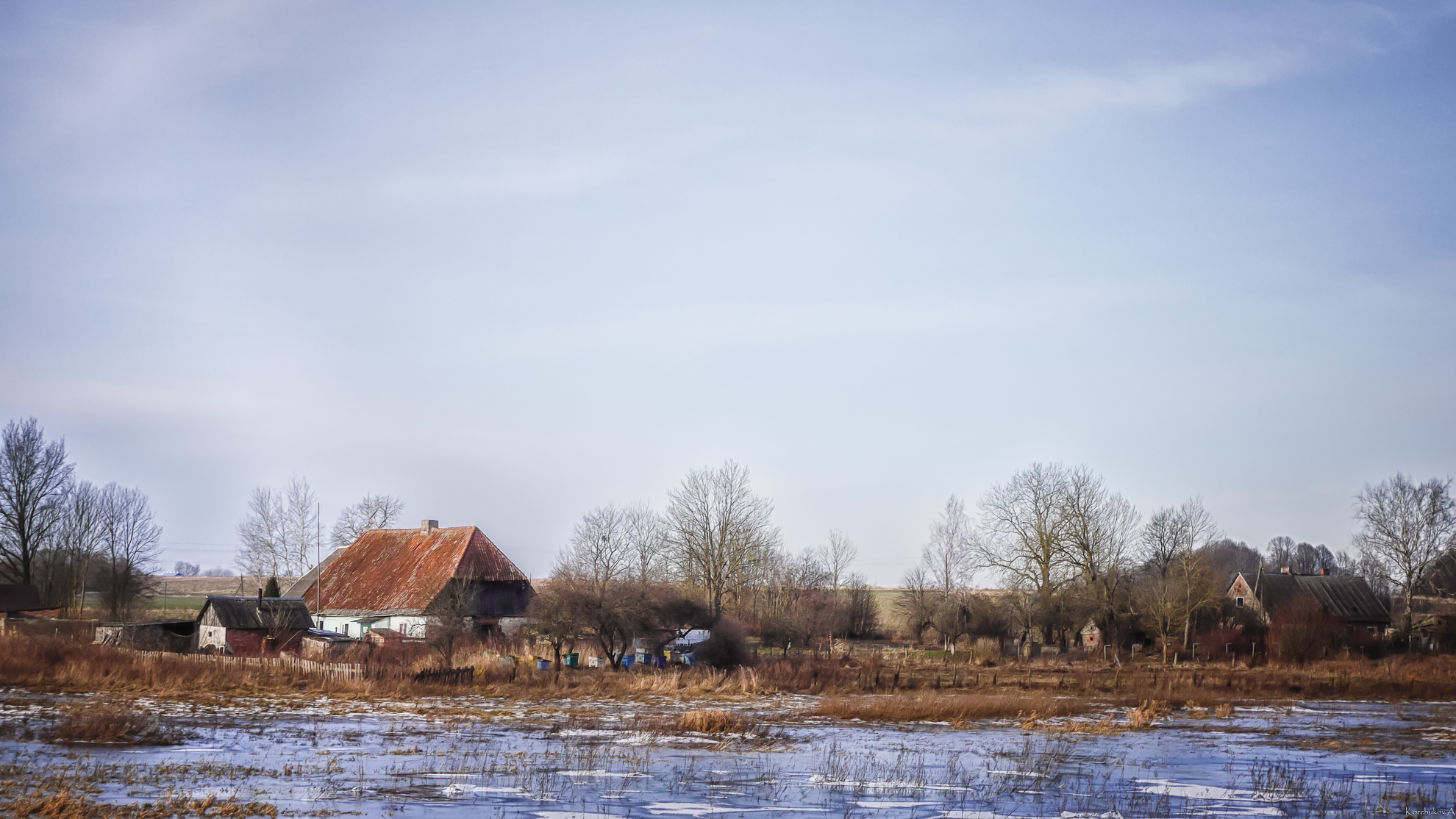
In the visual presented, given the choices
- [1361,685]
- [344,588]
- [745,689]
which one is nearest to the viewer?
[745,689]

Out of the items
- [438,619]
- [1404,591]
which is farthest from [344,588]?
A: [1404,591]

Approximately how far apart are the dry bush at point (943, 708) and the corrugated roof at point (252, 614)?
2425cm

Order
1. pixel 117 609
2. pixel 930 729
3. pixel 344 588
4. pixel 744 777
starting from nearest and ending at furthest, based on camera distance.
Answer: pixel 744 777 < pixel 930 729 < pixel 344 588 < pixel 117 609

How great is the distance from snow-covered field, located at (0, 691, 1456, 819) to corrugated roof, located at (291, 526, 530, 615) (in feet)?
75.2

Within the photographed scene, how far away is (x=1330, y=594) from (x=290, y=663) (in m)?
58.8

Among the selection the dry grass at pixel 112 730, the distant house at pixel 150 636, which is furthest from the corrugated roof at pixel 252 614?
the dry grass at pixel 112 730

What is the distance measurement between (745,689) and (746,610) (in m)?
29.2

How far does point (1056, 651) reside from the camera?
5612cm

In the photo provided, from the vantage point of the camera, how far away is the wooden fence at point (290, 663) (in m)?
31.6

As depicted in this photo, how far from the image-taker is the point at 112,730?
1970cm

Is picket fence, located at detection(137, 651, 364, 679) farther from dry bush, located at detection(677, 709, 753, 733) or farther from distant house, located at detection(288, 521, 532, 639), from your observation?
dry bush, located at detection(677, 709, 753, 733)

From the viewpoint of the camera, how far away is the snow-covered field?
1505 centimetres

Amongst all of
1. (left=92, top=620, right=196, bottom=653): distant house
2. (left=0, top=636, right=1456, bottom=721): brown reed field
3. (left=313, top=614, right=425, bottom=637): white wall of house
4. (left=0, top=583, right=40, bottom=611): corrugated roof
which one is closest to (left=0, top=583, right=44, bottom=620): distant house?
(left=0, top=583, right=40, bottom=611): corrugated roof

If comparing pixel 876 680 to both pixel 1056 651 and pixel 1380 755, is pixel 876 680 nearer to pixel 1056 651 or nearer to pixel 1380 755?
pixel 1380 755
